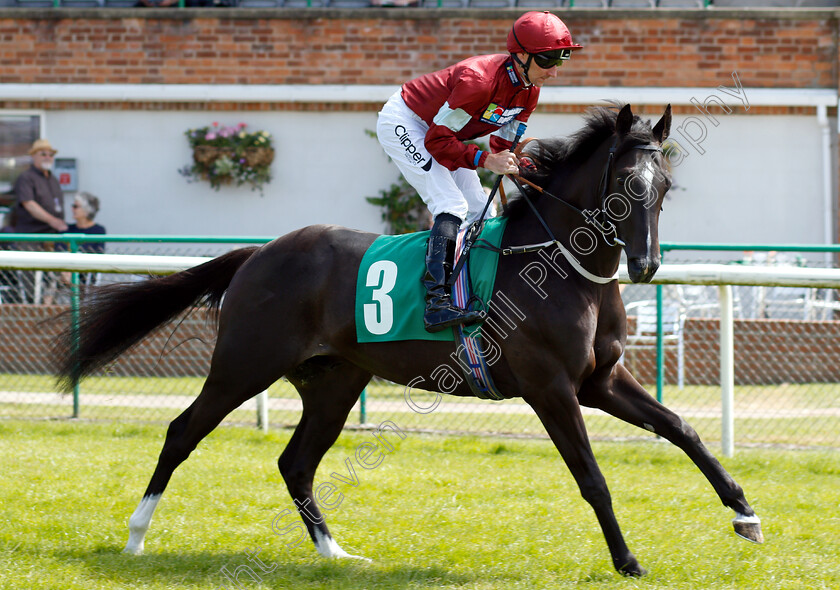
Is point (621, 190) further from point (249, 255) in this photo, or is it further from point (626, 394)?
point (249, 255)

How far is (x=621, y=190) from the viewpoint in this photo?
13.3 feet

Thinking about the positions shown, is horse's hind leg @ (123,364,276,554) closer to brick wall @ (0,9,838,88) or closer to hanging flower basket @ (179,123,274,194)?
hanging flower basket @ (179,123,274,194)

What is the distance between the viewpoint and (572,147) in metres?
4.38

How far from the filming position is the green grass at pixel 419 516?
161 inches

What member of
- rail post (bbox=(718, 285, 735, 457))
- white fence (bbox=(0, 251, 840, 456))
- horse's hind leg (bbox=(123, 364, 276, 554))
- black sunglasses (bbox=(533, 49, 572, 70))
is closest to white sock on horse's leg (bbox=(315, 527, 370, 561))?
horse's hind leg (bbox=(123, 364, 276, 554))

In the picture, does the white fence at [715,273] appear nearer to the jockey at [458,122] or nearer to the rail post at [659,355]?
the rail post at [659,355]

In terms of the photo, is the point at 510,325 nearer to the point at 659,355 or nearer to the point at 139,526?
the point at 139,526

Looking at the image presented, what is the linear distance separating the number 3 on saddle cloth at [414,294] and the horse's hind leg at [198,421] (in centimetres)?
62

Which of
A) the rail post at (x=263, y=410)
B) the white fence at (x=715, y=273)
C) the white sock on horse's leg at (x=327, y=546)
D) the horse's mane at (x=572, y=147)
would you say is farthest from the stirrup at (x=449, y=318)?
the rail post at (x=263, y=410)

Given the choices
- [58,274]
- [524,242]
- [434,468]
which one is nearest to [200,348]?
[58,274]

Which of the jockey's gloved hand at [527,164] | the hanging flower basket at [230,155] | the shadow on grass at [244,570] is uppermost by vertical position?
the hanging flower basket at [230,155]

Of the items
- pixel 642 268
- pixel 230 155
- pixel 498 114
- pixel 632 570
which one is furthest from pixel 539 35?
pixel 230 155

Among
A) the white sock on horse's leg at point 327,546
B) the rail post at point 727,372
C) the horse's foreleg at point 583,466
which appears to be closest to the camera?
the horse's foreleg at point 583,466

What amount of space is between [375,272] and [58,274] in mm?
4698
